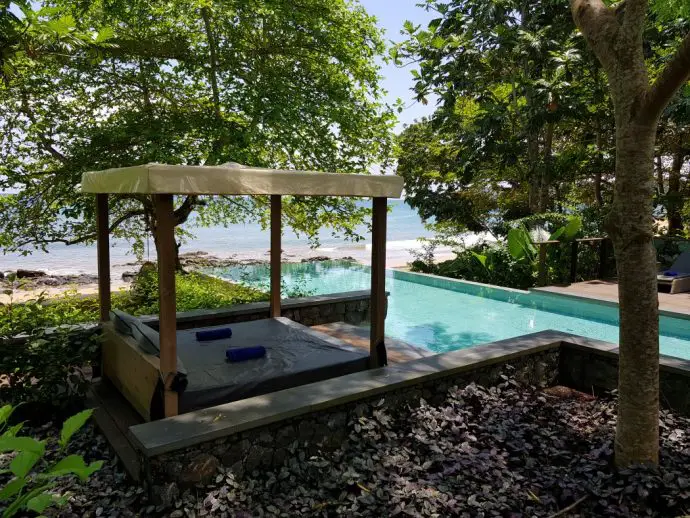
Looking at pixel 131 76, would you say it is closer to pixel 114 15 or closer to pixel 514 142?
pixel 114 15

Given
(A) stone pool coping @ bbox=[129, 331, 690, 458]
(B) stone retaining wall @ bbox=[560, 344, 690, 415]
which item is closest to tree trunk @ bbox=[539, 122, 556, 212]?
(A) stone pool coping @ bbox=[129, 331, 690, 458]

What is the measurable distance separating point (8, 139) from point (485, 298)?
9.95 metres

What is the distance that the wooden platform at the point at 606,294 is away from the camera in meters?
9.23

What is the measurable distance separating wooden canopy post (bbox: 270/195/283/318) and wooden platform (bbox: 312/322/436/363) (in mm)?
993

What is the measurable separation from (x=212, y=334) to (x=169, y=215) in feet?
7.06

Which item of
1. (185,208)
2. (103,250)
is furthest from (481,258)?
(103,250)

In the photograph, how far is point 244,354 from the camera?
14.9ft

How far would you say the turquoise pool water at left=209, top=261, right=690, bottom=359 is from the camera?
28.3 ft

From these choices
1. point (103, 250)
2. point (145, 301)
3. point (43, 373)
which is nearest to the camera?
point (43, 373)

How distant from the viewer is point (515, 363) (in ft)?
15.8

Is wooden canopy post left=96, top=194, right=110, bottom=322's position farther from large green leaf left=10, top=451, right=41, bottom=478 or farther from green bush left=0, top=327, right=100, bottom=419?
large green leaf left=10, top=451, right=41, bottom=478

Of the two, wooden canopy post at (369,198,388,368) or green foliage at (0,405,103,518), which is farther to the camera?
wooden canopy post at (369,198,388,368)

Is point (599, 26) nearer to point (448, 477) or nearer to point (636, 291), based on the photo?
point (636, 291)

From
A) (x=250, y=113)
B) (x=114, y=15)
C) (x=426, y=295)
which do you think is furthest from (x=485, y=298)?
(x=114, y=15)
